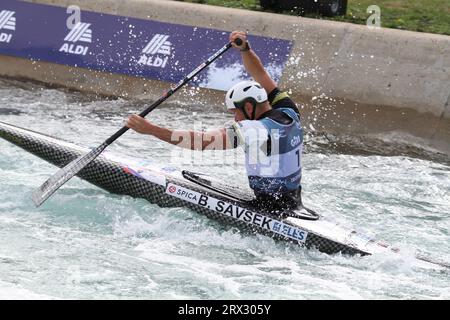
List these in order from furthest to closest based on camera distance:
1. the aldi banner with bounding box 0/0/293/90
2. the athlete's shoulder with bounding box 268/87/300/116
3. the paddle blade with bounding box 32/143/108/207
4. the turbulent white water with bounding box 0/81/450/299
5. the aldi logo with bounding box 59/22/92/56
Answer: the aldi logo with bounding box 59/22/92/56, the aldi banner with bounding box 0/0/293/90, the paddle blade with bounding box 32/143/108/207, the athlete's shoulder with bounding box 268/87/300/116, the turbulent white water with bounding box 0/81/450/299

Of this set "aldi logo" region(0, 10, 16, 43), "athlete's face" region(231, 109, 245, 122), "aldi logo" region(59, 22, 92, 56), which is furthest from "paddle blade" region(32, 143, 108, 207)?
"aldi logo" region(0, 10, 16, 43)

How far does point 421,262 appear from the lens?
7.38 meters

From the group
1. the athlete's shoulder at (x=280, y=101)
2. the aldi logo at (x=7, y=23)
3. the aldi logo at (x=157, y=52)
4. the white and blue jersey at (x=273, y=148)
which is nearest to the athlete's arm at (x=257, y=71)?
the athlete's shoulder at (x=280, y=101)

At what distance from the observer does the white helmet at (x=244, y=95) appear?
746 centimetres

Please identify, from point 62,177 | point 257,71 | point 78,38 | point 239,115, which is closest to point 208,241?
point 239,115

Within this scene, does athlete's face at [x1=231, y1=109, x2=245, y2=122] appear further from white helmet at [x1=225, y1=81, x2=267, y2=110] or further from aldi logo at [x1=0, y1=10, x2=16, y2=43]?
aldi logo at [x1=0, y1=10, x2=16, y2=43]

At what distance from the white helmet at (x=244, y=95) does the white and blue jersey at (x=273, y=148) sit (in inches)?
5.7

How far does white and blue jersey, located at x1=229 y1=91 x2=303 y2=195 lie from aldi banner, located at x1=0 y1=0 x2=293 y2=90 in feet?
13.9

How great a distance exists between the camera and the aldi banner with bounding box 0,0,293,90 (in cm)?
1206

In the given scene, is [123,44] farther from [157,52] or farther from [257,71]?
[257,71]

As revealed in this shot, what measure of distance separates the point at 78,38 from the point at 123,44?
2.28ft

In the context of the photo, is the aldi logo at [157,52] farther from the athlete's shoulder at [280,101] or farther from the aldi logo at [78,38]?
the athlete's shoulder at [280,101]
